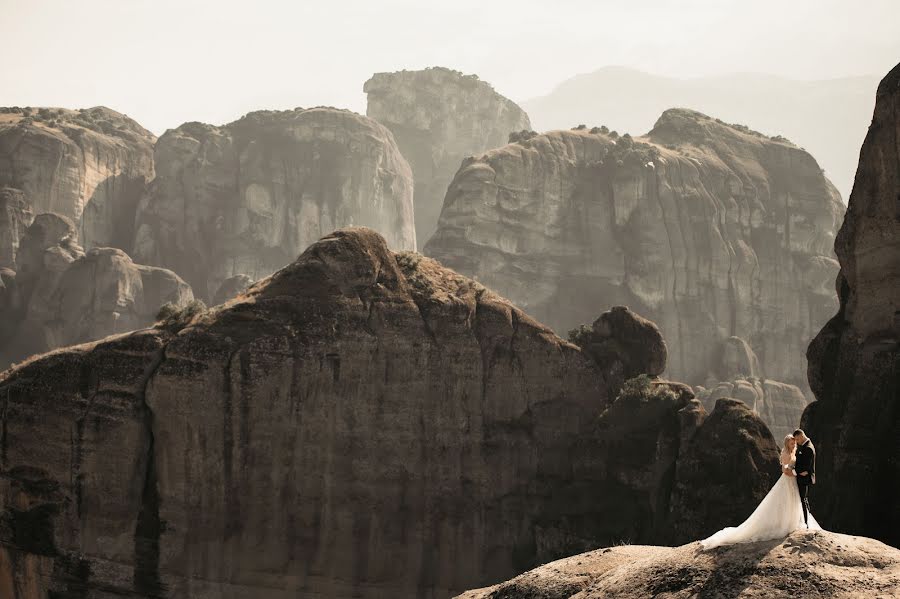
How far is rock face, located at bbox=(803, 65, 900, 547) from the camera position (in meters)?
→ 53.0

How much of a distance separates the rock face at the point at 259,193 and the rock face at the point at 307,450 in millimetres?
89914

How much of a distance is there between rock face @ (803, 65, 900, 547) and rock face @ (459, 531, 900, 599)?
86.7ft

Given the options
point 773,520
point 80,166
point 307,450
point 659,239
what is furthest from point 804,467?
point 80,166

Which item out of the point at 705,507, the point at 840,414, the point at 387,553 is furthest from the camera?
the point at 387,553

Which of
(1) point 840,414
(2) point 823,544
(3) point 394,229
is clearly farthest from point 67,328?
(2) point 823,544

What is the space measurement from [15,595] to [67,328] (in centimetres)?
6433

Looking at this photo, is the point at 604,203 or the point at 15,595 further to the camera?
the point at 604,203

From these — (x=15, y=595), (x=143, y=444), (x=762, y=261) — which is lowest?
(x=15, y=595)

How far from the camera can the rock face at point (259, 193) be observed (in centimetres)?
16012

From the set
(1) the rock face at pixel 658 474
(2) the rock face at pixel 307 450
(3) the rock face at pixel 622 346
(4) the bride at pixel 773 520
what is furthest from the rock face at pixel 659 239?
(4) the bride at pixel 773 520

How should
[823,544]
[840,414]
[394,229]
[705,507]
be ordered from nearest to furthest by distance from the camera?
[823,544]
[840,414]
[705,507]
[394,229]

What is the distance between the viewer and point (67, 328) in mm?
126688

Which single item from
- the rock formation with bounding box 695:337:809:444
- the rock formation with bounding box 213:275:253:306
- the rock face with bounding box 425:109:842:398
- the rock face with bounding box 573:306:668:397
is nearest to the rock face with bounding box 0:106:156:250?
the rock formation with bounding box 213:275:253:306

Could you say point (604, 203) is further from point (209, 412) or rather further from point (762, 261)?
point (209, 412)
